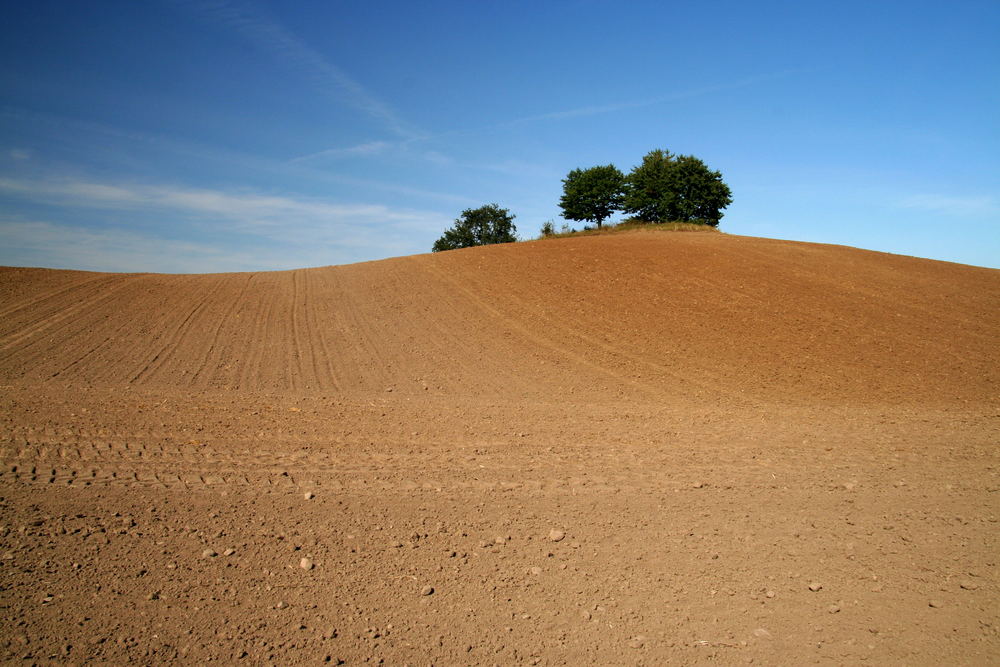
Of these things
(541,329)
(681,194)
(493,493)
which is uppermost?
(681,194)

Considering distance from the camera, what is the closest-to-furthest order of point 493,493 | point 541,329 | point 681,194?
point 493,493 → point 541,329 → point 681,194

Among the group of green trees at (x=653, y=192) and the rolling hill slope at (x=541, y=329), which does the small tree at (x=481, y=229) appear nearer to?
the group of green trees at (x=653, y=192)

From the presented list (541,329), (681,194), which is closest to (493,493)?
(541,329)

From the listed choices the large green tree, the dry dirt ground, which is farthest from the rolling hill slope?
the large green tree

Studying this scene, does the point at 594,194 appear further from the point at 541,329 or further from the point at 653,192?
the point at 541,329

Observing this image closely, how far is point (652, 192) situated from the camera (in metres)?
46.8

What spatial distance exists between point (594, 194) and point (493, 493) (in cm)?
4442

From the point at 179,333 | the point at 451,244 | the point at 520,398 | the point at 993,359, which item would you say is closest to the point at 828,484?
the point at 520,398

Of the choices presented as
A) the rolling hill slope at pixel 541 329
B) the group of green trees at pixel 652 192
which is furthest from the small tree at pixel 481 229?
the rolling hill slope at pixel 541 329

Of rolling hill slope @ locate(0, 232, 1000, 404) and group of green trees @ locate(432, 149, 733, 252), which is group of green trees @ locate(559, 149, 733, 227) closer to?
group of green trees @ locate(432, 149, 733, 252)

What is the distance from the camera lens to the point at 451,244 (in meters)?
60.8

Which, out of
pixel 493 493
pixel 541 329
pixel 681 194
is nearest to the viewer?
pixel 493 493

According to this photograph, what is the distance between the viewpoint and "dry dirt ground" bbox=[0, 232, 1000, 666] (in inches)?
150

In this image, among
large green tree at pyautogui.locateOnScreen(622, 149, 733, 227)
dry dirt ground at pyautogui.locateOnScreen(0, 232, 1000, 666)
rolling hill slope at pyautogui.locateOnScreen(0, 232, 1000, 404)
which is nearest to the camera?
dry dirt ground at pyautogui.locateOnScreen(0, 232, 1000, 666)
